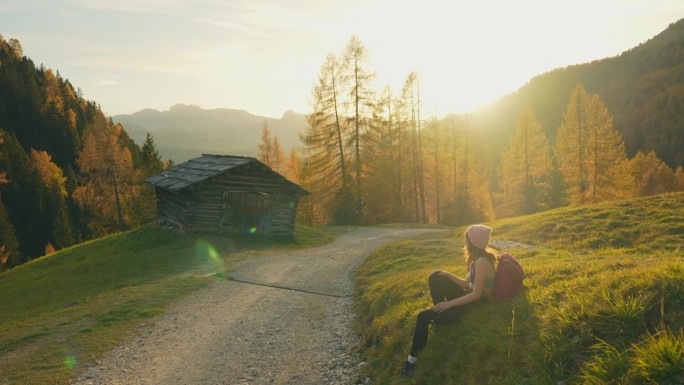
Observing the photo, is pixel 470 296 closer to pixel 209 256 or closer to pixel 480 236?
pixel 480 236

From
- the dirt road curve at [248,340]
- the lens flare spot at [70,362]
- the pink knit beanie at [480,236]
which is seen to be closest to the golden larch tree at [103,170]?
the dirt road curve at [248,340]

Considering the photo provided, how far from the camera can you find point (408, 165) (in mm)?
47094

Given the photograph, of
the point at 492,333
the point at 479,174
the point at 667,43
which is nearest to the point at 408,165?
the point at 479,174

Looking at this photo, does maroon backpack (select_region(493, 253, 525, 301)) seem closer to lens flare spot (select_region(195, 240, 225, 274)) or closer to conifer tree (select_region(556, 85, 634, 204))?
lens flare spot (select_region(195, 240, 225, 274))

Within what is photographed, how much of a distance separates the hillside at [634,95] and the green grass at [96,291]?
399ft

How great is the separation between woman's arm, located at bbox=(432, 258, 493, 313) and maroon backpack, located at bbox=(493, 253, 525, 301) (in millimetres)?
250

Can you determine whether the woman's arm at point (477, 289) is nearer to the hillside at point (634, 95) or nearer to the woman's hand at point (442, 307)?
the woman's hand at point (442, 307)

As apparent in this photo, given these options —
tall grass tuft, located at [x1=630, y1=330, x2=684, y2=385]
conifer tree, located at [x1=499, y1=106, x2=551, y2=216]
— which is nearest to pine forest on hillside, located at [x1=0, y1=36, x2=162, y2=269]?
conifer tree, located at [x1=499, y1=106, x2=551, y2=216]

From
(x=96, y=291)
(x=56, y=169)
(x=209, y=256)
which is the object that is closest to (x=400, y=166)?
(x=209, y=256)

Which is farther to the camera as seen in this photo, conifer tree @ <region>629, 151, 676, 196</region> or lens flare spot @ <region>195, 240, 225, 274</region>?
conifer tree @ <region>629, 151, 676, 196</region>

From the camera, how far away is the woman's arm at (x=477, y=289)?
6.15m

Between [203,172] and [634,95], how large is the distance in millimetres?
154467

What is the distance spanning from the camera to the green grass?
933 cm

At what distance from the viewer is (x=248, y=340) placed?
9.91 meters
